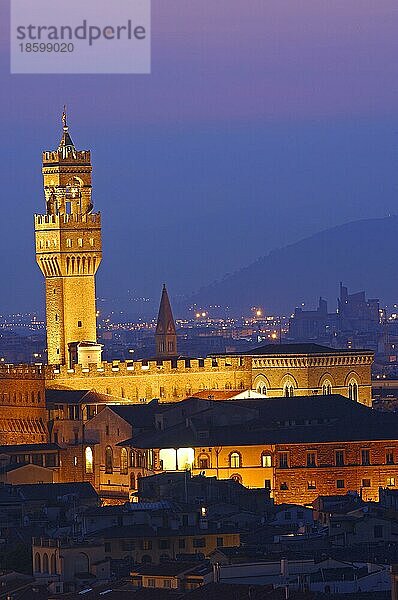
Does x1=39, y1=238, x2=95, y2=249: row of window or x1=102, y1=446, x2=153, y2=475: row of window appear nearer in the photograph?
x1=102, y1=446, x2=153, y2=475: row of window

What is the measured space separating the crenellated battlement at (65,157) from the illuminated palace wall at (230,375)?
8.24 m

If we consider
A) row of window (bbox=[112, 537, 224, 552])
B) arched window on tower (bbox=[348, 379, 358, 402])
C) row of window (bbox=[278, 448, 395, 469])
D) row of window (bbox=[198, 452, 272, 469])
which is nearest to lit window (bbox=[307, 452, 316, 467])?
row of window (bbox=[278, 448, 395, 469])

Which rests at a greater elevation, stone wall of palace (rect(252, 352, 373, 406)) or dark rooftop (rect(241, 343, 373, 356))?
dark rooftop (rect(241, 343, 373, 356))

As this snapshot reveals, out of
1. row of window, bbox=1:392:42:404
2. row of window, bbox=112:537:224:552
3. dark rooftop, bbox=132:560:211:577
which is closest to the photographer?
dark rooftop, bbox=132:560:211:577

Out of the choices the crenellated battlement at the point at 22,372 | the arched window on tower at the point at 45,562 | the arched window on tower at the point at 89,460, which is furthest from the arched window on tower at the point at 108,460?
the arched window on tower at the point at 45,562

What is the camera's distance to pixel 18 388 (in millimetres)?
115312

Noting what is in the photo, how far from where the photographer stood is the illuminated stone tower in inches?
4624

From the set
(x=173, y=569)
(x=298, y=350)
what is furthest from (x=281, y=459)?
(x=173, y=569)

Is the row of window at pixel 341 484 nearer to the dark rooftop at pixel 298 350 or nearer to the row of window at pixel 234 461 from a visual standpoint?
the row of window at pixel 234 461

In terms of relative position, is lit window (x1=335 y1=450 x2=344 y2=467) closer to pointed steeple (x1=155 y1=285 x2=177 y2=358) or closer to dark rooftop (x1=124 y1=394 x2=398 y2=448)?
dark rooftop (x1=124 y1=394 x2=398 y2=448)

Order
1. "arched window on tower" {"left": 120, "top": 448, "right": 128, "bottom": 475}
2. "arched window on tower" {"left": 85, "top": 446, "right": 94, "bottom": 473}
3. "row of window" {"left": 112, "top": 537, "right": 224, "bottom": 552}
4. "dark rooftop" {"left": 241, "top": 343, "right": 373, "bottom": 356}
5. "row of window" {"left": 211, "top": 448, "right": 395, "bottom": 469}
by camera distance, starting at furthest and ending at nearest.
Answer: "dark rooftop" {"left": 241, "top": 343, "right": 373, "bottom": 356}, "arched window on tower" {"left": 85, "top": 446, "right": 94, "bottom": 473}, "arched window on tower" {"left": 120, "top": 448, "right": 128, "bottom": 475}, "row of window" {"left": 211, "top": 448, "right": 395, "bottom": 469}, "row of window" {"left": 112, "top": 537, "right": 224, "bottom": 552}

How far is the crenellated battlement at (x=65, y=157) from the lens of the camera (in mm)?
120625

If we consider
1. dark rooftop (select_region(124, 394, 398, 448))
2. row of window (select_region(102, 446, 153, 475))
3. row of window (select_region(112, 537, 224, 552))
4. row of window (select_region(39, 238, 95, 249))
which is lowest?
row of window (select_region(112, 537, 224, 552))

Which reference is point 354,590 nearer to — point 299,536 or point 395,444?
point 299,536
